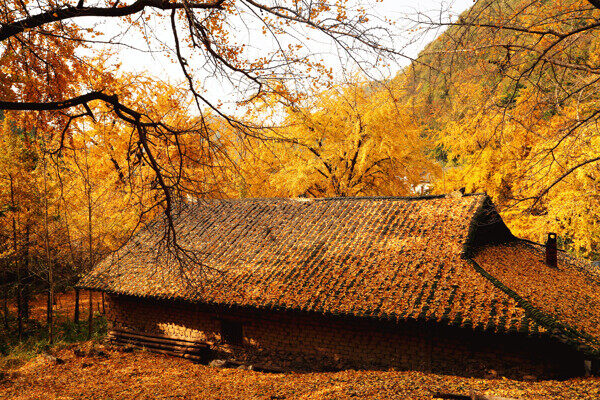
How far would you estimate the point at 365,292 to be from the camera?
888 centimetres

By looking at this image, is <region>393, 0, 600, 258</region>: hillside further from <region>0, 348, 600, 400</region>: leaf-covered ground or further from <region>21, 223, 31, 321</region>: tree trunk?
<region>21, 223, 31, 321</region>: tree trunk

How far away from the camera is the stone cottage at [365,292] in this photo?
733cm

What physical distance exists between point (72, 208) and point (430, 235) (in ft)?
52.1

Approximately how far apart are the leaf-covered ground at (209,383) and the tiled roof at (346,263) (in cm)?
144

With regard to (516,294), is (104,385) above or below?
below

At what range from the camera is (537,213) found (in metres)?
17.2

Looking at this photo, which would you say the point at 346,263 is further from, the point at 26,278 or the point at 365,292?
the point at 26,278

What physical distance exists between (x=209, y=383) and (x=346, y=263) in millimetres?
4598

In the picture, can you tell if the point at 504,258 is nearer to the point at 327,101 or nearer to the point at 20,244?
the point at 327,101

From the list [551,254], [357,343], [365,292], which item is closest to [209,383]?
[357,343]

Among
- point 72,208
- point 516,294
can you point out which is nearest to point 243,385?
point 516,294

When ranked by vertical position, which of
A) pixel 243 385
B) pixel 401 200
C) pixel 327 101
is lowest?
pixel 243 385

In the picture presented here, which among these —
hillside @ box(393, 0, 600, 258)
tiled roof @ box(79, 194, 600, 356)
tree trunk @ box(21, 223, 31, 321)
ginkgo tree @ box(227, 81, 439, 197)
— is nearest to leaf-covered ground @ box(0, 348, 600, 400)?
tiled roof @ box(79, 194, 600, 356)

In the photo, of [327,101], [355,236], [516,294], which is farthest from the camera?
[327,101]
